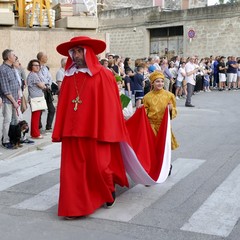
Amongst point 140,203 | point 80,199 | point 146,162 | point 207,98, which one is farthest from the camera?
point 207,98

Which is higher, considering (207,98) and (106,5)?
(106,5)

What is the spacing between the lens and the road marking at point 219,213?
5.14m

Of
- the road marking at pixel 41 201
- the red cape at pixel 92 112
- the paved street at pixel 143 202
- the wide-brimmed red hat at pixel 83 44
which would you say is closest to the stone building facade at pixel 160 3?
the paved street at pixel 143 202

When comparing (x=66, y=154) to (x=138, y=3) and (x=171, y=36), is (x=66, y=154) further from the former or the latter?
(x=138, y=3)

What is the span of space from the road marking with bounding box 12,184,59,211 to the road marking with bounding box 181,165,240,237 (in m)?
1.80

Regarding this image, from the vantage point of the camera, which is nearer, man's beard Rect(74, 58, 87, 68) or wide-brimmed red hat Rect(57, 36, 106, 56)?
wide-brimmed red hat Rect(57, 36, 106, 56)

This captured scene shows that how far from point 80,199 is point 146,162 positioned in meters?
1.45

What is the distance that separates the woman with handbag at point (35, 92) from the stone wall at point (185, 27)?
70.0ft

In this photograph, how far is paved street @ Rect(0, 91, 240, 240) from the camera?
5074 millimetres

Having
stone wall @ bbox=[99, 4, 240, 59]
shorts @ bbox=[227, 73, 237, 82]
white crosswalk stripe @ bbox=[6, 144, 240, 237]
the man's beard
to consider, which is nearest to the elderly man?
white crosswalk stripe @ bbox=[6, 144, 240, 237]

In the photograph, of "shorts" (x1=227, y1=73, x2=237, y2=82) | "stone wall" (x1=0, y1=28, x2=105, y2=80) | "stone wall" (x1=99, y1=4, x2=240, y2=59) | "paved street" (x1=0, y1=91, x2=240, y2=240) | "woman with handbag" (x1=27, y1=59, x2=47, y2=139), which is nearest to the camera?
"paved street" (x1=0, y1=91, x2=240, y2=240)

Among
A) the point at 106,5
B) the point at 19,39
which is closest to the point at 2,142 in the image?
the point at 19,39

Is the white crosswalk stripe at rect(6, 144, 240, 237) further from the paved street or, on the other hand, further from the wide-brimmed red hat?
the wide-brimmed red hat

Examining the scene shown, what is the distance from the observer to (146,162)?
6.64 metres
